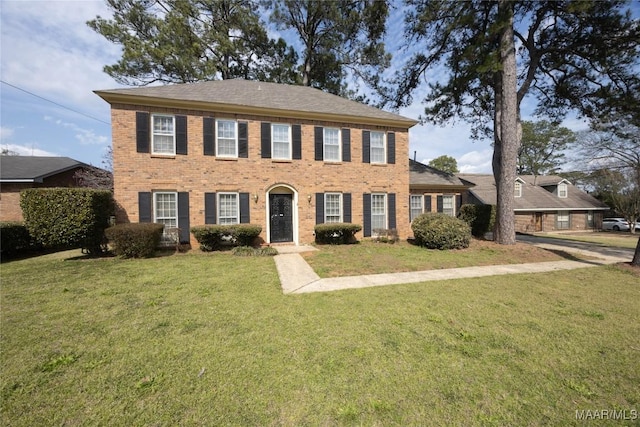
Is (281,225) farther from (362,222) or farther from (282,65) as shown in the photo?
(282,65)

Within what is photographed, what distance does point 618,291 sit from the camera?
5.54 m

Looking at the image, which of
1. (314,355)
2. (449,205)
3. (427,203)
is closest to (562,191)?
(449,205)

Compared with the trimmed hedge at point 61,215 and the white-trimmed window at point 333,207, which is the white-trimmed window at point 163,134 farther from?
the white-trimmed window at point 333,207

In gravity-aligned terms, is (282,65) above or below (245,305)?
above

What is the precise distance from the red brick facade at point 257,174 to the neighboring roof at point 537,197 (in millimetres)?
14139

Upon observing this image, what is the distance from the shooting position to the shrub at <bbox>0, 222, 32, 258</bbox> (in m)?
8.99

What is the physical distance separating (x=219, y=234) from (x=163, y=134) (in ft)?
15.8

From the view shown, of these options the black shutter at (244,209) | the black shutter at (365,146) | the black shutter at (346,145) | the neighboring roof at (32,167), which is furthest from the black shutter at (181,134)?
the neighboring roof at (32,167)

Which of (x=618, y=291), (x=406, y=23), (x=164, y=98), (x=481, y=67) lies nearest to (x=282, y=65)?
(x=406, y=23)

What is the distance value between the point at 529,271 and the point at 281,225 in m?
9.21

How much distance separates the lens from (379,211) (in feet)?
42.3

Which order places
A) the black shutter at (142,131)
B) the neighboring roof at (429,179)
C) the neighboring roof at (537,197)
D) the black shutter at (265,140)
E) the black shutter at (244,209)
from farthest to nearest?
the neighboring roof at (537,197), the neighboring roof at (429,179), the black shutter at (265,140), the black shutter at (244,209), the black shutter at (142,131)

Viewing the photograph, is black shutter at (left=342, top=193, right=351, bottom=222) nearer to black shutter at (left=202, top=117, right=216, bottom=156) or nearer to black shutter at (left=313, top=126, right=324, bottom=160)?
black shutter at (left=313, top=126, right=324, bottom=160)

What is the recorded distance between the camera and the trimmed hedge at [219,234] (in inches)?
382
